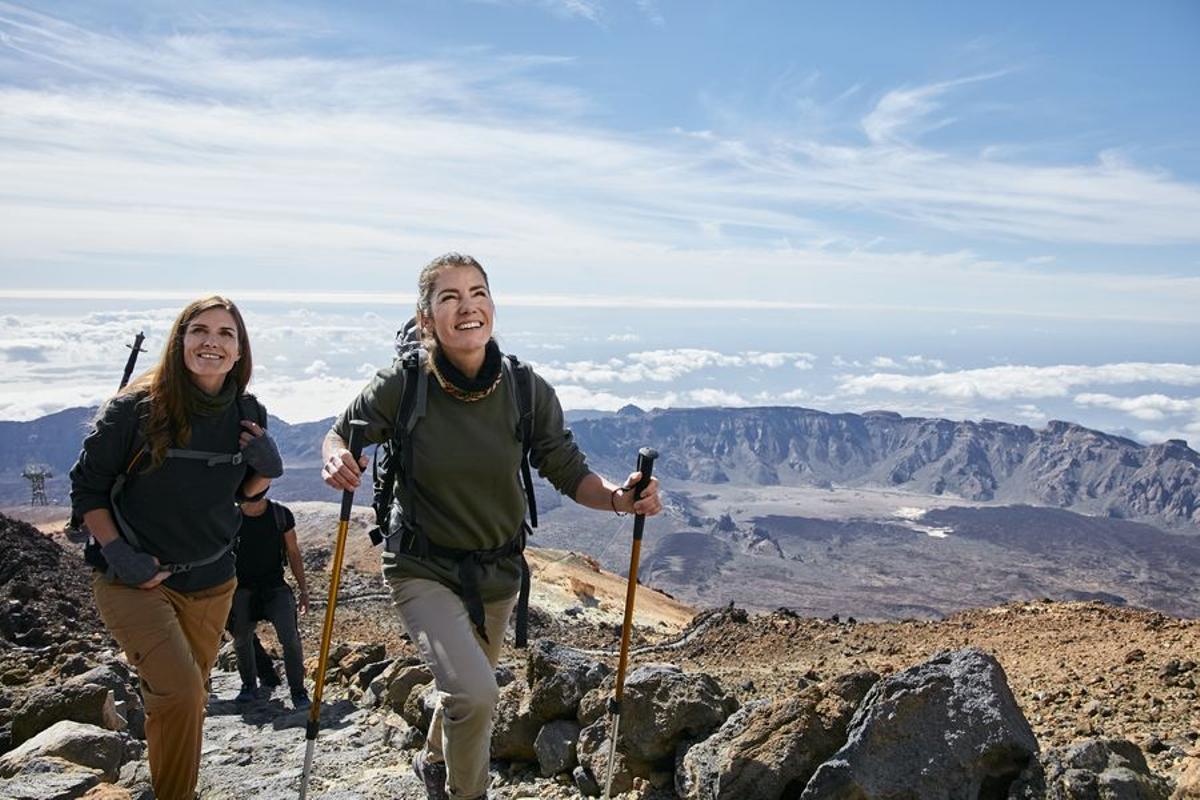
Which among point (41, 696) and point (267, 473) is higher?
point (267, 473)

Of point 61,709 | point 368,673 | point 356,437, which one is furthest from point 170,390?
point 368,673

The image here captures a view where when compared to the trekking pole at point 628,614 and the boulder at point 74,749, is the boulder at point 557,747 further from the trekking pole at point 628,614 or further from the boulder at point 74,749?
the boulder at point 74,749

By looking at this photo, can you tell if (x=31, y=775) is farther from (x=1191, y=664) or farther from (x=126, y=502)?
(x=1191, y=664)

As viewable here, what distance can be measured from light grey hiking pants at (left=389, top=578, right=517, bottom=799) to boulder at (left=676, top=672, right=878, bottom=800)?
4.37 feet

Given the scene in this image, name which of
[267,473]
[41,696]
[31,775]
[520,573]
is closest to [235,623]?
[41,696]

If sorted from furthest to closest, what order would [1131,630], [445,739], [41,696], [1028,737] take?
[1131,630] → [41,696] → [1028,737] → [445,739]

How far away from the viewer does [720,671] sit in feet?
31.8

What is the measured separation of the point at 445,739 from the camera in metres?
4.78

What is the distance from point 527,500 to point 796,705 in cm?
198

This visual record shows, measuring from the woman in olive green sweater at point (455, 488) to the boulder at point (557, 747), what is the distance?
1.73 m

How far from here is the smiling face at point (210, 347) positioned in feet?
16.8

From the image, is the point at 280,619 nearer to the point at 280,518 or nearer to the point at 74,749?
the point at 280,518

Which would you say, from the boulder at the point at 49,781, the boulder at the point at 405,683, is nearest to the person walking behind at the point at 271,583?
the boulder at the point at 405,683

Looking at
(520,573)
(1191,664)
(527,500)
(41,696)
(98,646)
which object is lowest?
(98,646)
